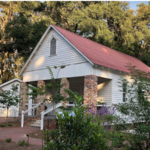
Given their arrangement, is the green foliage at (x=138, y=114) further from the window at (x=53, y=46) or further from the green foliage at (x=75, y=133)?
the window at (x=53, y=46)

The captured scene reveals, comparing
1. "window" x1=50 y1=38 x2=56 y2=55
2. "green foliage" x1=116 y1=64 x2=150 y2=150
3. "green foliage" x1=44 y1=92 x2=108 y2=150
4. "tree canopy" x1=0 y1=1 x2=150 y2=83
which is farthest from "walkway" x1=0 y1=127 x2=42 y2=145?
"tree canopy" x1=0 y1=1 x2=150 y2=83

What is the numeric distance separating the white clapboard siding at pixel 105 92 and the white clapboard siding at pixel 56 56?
265 cm

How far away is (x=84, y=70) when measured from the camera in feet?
44.5

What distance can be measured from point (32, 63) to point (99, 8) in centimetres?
1476

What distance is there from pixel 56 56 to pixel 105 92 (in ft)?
14.5

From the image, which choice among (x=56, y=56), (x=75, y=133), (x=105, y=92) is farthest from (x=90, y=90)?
(x=75, y=133)

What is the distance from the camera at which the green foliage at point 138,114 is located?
560 cm

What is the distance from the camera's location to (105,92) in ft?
49.2

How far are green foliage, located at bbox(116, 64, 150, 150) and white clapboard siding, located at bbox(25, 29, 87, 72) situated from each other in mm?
7800

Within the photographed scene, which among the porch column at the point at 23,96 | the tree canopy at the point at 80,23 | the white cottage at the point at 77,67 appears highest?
the tree canopy at the point at 80,23

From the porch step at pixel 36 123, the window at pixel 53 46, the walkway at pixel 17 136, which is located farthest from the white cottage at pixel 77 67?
the walkway at pixel 17 136

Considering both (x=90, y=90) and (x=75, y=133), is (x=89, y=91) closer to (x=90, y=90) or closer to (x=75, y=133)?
(x=90, y=90)

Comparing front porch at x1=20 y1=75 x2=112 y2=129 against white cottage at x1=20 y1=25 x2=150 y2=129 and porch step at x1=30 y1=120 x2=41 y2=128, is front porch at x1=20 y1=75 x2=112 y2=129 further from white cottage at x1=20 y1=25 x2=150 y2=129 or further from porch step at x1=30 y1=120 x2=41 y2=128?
porch step at x1=30 y1=120 x2=41 y2=128

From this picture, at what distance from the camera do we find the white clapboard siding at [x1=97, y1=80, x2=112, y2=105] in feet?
48.3
